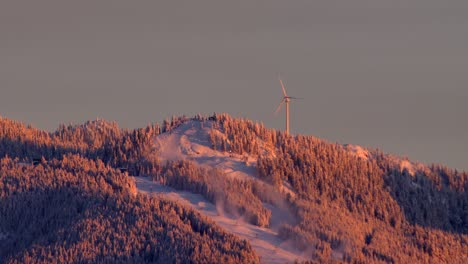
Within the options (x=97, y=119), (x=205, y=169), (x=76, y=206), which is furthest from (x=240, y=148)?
(x=97, y=119)

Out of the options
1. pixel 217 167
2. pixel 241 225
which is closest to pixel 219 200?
pixel 241 225

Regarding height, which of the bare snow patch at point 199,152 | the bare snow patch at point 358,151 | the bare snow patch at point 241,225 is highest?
the bare snow patch at point 358,151

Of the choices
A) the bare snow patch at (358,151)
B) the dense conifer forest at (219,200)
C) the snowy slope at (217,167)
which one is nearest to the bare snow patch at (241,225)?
the snowy slope at (217,167)

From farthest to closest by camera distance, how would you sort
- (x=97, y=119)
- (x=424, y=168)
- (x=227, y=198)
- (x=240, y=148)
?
(x=97, y=119) < (x=424, y=168) < (x=240, y=148) < (x=227, y=198)

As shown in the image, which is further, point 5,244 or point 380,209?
point 380,209

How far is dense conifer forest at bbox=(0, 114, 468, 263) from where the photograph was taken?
236 ft

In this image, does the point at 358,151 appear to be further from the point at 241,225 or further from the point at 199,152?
the point at 241,225

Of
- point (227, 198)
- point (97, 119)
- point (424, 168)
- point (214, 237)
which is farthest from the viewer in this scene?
point (97, 119)

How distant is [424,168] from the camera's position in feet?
323

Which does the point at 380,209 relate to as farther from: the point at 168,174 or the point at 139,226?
the point at 139,226

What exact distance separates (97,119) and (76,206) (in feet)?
98.7

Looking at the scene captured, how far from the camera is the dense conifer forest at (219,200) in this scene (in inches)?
2835

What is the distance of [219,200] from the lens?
7800cm

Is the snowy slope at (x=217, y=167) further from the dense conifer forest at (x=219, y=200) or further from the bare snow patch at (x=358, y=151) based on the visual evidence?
the bare snow patch at (x=358, y=151)
